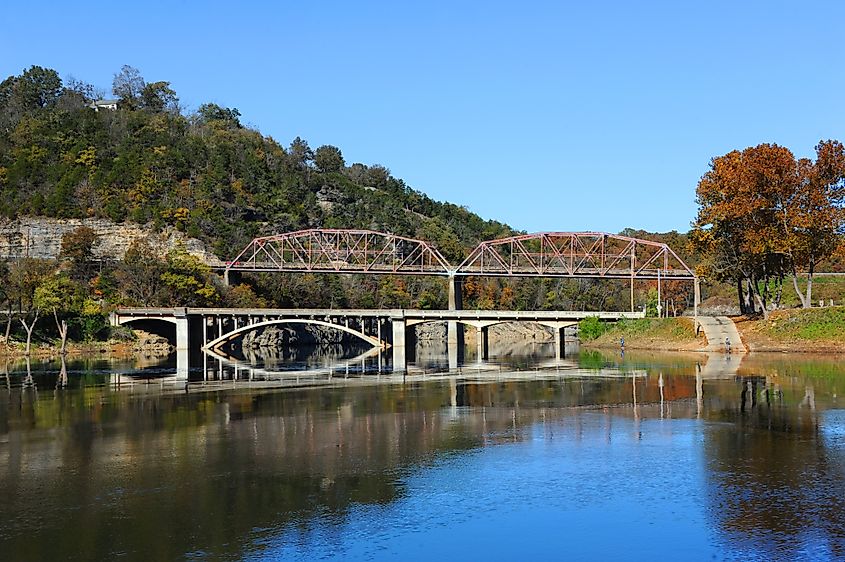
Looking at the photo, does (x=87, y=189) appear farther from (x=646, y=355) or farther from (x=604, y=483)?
(x=604, y=483)

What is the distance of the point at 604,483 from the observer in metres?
24.7

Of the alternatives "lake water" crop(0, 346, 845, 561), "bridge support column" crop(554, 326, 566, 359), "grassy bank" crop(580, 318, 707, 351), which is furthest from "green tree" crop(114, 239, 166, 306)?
"lake water" crop(0, 346, 845, 561)

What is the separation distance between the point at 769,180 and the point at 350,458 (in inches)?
2513

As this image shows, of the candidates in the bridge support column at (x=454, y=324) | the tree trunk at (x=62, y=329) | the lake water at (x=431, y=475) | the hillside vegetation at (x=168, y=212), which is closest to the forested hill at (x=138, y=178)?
the hillside vegetation at (x=168, y=212)

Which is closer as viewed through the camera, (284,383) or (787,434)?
(787,434)

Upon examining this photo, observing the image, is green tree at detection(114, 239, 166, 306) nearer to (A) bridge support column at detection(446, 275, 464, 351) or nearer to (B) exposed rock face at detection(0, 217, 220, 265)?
(B) exposed rock face at detection(0, 217, 220, 265)

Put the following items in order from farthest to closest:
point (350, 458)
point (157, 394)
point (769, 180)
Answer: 1. point (769, 180)
2. point (157, 394)
3. point (350, 458)

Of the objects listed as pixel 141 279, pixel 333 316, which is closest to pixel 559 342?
pixel 333 316

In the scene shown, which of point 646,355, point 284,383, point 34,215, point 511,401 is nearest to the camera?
point 511,401

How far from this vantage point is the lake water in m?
19.4

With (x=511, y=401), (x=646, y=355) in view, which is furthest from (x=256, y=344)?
(x=511, y=401)

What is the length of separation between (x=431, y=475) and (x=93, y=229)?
135310mm

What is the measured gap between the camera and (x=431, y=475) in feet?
85.5

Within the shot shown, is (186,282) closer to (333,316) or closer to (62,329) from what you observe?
(62,329)
